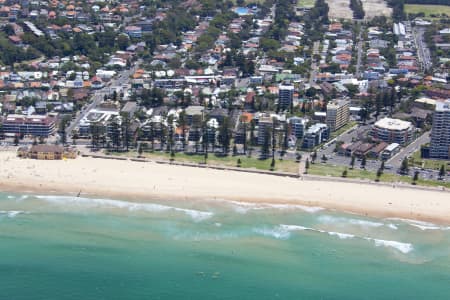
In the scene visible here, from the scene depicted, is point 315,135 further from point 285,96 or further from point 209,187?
point 209,187

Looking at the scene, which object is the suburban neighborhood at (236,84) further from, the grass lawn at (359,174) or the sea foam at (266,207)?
the sea foam at (266,207)

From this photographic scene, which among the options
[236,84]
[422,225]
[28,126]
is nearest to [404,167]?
[422,225]

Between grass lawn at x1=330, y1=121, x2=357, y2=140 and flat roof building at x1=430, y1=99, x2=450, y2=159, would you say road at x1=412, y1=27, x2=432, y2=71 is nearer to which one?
grass lawn at x1=330, y1=121, x2=357, y2=140

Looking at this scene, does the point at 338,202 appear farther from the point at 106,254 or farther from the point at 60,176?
the point at 60,176

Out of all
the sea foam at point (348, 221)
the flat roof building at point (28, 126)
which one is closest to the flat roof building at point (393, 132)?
the sea foam at point (348, 221)

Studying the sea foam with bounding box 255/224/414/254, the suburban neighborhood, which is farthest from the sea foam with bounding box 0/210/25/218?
the sea foam with bounding box 255/224/414/254
